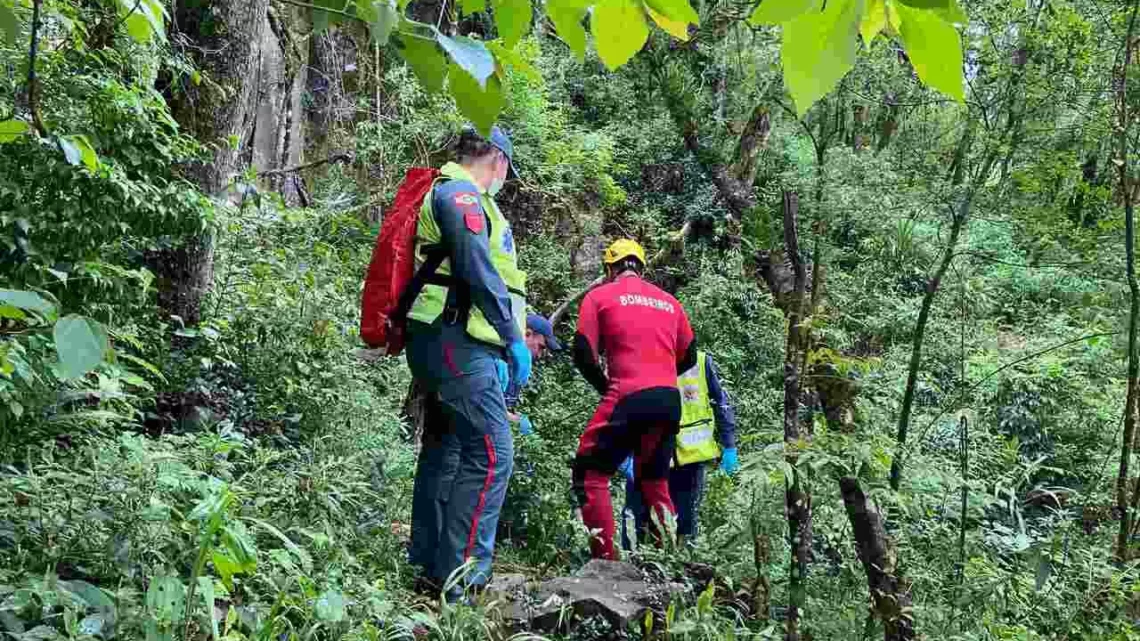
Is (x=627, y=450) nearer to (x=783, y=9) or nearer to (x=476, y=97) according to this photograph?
(x=476, y=97)

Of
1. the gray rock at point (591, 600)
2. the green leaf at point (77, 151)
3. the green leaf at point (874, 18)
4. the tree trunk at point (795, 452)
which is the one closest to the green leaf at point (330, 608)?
the gray rock at point (591, 600)

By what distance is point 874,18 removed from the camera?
122 centimetres

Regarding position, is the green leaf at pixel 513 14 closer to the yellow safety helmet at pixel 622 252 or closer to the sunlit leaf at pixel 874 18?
the sunlit leaf at pixel 874 18

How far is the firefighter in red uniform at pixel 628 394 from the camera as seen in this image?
229 inches

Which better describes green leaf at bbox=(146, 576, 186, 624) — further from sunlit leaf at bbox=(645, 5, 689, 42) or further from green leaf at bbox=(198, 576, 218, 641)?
sunlit leaf at bbox=(645, 5, 689, 42)

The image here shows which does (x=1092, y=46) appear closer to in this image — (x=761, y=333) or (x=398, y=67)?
(x=761, y=333)

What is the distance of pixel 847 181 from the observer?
730 centimetres

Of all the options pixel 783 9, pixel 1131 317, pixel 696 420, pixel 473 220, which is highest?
pixel 783 9

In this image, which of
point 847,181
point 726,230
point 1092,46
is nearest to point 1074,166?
point 1092,46

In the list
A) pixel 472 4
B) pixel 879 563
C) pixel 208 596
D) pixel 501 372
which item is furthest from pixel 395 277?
pixel 472 4

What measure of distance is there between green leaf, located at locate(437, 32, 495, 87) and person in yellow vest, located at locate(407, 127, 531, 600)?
10.5 feet

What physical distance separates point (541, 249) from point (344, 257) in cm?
330

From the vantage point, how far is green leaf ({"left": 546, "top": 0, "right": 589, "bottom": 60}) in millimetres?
1347

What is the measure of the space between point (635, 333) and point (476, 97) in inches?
189
